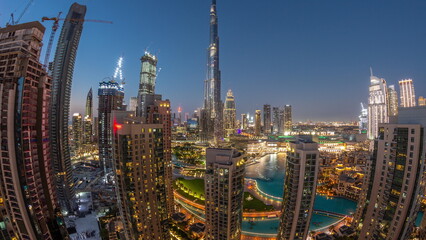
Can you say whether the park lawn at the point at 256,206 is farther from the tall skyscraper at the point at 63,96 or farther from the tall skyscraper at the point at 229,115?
the tall skyscraper at the point at 229,115

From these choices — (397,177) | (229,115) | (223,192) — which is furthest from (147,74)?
(397,177)

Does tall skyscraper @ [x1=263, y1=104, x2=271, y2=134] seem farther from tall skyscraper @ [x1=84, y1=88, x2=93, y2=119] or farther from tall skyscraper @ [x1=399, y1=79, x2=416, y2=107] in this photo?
tall skyscraper @ [x1=84, y1=88, x2=93, y2=119]

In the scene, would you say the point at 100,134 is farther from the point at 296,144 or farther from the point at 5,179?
the point at 296,144

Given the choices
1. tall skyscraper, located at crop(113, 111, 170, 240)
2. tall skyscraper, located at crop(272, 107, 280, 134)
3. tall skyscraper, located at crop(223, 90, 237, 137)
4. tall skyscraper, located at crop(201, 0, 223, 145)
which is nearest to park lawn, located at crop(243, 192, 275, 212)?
tall skyscraper, located at crop(113, 111, 170, 240)

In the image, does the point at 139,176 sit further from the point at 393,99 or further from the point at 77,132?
the point at 393,99

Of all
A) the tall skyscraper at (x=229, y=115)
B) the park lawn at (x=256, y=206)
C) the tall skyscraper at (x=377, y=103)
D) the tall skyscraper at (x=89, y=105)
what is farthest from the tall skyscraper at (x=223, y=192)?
the tall skyscraper at (x=229, y=115)

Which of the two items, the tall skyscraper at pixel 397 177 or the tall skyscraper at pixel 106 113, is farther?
the tall skyscraper at pixel 106 113
